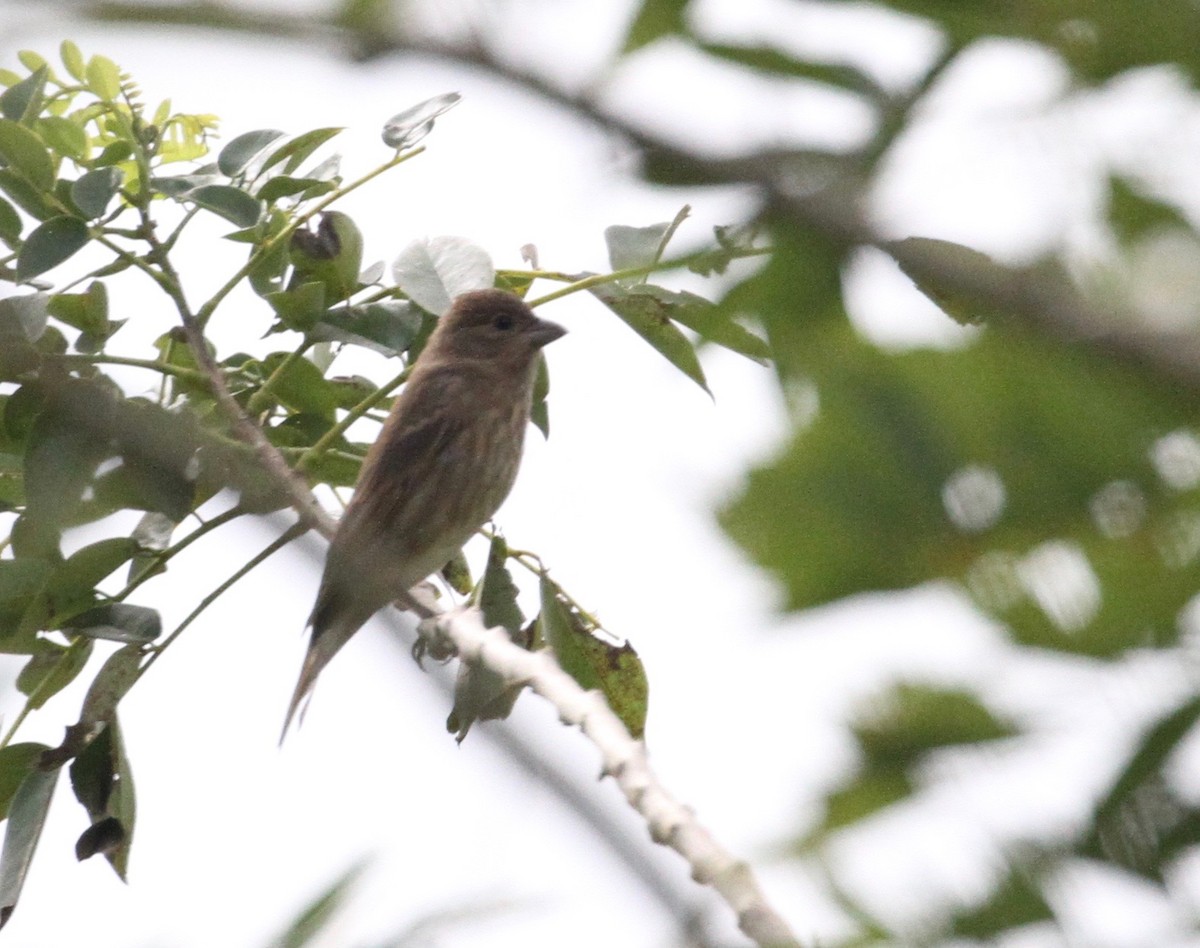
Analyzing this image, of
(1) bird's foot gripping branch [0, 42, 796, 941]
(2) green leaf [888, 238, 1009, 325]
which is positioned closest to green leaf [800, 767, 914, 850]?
(2) green leaf [888, 238, 1009, 325]

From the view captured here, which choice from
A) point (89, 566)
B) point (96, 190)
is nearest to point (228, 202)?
point (96, 190)

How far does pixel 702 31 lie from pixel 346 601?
15.6 feet

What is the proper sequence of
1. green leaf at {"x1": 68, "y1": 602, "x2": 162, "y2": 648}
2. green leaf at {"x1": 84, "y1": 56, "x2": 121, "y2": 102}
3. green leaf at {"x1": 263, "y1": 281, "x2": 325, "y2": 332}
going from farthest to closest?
1. green leaf at {"x1": 263, "y1": 281, "x2": 325, "y2": 332}
2. green leaf at {"x1": 84, "y1": 56, "x2": 121, "y2": 102}
3. green leaf at {"x1": 68, "y1": 602, "x2": 162, "y2": 648}

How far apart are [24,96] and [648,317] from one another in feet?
4.60

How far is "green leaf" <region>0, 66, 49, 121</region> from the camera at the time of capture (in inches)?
131

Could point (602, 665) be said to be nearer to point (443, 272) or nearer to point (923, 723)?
point (443, 272)

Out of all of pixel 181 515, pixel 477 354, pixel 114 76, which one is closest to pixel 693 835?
pixel 181 515

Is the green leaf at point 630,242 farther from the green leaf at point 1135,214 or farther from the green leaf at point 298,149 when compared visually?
the green leaf at point 1135,214

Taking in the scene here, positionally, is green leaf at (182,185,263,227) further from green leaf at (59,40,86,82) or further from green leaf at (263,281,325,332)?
green leaf at (59,40,86,82)

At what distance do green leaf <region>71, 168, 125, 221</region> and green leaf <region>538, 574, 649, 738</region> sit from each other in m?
1.32

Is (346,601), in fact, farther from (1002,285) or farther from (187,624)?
(1002,285)

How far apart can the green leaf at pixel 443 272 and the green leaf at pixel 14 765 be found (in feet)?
4.26

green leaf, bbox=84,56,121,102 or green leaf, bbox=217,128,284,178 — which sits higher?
green leaf, bbox=84,56,121,102

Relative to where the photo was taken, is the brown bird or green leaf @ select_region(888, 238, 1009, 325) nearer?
green leaf @ select_region(888, 238, 1009, 325)
